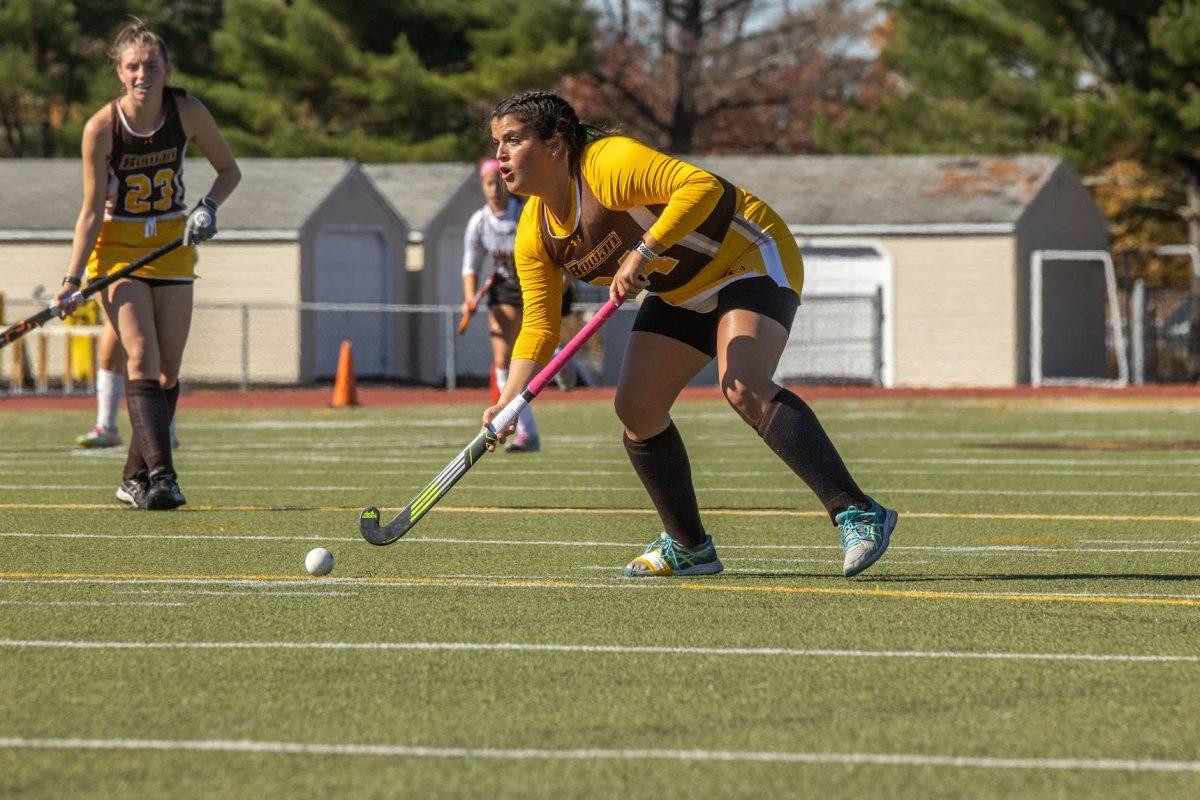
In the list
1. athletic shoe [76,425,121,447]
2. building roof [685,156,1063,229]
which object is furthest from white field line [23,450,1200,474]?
building roof [685,156,1063,229]

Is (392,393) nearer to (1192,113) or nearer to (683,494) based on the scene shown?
(1192,113)

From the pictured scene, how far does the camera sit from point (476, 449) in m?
7.61

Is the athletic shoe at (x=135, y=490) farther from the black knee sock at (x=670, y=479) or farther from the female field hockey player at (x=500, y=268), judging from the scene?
the female field hockey player at (x=500, y=268)

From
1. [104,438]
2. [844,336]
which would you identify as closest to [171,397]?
[104,438]

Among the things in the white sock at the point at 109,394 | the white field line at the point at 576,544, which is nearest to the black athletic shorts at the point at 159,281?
the white field line at the point at 576,544

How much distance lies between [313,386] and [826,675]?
93.4 feet

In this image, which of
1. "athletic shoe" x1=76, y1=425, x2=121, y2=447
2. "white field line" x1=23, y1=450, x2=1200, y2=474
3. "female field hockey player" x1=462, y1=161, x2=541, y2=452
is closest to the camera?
"athletic shoe" x1=76, y1=425, x2=121, y2=447

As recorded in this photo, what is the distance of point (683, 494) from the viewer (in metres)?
7.61

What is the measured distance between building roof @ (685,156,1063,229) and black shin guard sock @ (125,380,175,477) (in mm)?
26536

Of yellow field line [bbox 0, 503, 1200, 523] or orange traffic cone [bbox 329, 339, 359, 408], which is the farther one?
orange traffic cone [bbox 329, 339, 359, 408]

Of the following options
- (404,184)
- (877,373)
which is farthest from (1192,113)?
(404,184)

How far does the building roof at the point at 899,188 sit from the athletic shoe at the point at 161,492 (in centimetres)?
2655

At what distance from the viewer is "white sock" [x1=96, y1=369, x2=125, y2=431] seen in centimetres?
1272

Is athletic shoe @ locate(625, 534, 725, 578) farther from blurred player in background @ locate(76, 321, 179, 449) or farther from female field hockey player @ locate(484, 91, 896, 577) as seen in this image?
blurred player in background @ locate(76, 321, 179, 449)
